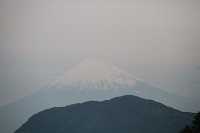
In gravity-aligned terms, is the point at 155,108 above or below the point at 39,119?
above

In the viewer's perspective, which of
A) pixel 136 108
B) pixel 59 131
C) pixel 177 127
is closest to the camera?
pixel 177 127

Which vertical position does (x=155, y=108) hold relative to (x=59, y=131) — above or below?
above

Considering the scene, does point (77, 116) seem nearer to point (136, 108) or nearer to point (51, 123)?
point (51, 123)

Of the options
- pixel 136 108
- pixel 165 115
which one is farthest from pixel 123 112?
pixel 165 115

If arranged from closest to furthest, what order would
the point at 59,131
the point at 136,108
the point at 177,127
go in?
the point at 177,127 → the point at 59,131 → the point at 136,108

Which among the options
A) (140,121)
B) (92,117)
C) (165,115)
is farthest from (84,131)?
(165,115)

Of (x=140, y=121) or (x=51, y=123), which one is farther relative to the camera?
(x=51, y=123)

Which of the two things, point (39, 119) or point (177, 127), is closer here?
point (177, 127)

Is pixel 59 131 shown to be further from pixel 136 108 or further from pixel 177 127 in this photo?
pixel 177 127
